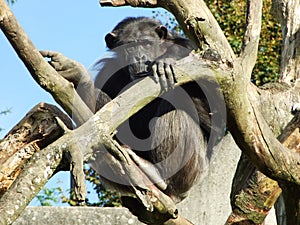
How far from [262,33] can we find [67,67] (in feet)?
24.9

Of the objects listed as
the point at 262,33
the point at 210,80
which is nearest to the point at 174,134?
the point at 210,80

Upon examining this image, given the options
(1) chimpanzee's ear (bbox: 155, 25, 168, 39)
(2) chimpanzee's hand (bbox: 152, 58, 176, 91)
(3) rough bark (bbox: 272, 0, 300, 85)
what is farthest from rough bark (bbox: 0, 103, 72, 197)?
(3) rough bark (bbox: 272, 0, 300, 85)

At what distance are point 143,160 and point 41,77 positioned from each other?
169cm

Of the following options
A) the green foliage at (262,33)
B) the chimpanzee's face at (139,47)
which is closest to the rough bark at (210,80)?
the chimpanzee's face at (139,47)

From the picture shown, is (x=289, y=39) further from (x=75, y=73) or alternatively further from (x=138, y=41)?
(x=75, y=73)

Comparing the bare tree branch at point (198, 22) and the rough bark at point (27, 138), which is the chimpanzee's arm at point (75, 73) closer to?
the rough bark at point (27, 138)

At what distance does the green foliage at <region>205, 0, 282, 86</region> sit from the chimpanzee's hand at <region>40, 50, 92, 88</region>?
670cm

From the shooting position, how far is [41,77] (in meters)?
4.26

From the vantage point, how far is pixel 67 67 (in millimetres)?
4746

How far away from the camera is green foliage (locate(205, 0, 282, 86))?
1141 centimetres

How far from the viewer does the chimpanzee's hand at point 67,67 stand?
466cm

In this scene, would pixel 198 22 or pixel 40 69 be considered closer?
pixel 40 69

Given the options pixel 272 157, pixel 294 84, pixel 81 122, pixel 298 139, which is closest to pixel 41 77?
pixel 81 122

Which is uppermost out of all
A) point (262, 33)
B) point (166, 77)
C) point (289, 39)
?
point (166, 77)
